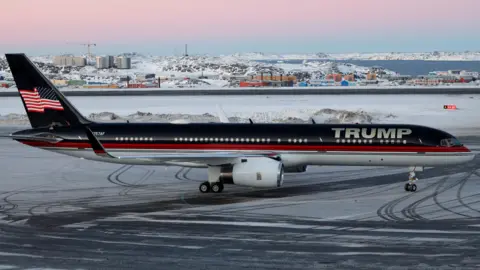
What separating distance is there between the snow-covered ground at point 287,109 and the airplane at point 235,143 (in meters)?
29.8

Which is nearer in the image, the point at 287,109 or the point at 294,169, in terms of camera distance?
the point at 294,169

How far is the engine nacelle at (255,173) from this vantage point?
32875mm

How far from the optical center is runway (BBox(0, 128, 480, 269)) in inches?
887

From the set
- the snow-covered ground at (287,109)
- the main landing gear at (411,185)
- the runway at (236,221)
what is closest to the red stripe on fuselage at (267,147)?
the main landing gear at (411,185)

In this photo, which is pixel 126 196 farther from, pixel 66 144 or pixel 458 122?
pixel 458 122

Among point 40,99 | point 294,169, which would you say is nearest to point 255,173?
point 294,169

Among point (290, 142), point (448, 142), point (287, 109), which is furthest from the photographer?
point (287, 109)

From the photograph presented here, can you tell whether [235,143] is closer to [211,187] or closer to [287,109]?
[211,187]

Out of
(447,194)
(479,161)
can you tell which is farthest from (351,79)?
(447,194)

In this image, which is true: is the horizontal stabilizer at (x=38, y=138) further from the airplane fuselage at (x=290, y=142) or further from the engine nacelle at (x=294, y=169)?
the engine nacelle at (x=294, y=169)

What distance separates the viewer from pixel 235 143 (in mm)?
36281

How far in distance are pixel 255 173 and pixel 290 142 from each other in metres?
3.84

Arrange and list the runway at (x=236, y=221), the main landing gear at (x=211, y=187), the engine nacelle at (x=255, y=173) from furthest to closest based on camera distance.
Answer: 1. the main landing gear at (x=211, y=187)
2. the engine nacelle at (x=255, y=173)
3. the runway at (x=236, y=221)

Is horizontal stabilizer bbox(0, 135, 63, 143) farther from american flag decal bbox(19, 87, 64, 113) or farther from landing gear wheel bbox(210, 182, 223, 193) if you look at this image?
landing gear wheel bbox(210, 182, 223, 193)
